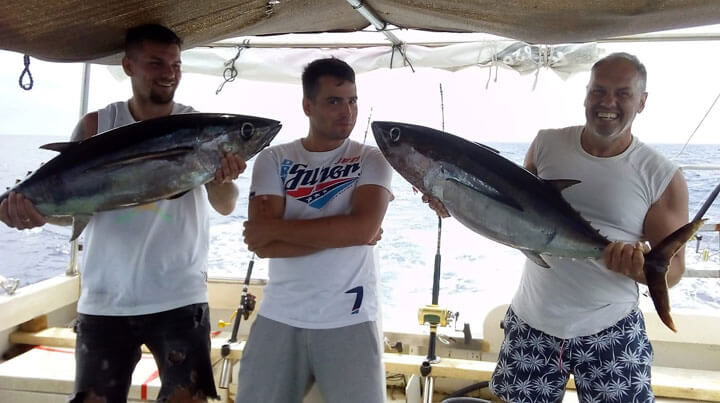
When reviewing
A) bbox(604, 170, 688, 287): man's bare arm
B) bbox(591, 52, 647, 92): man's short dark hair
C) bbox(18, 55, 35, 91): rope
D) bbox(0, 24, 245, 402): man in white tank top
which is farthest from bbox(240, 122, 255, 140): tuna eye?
bbox(604, 170, 688, 287): man's bare arm

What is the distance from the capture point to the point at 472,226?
213 centimetres

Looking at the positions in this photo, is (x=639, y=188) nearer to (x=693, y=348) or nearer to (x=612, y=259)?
(x=612, y=259)

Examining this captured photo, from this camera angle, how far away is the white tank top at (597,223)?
2.33m

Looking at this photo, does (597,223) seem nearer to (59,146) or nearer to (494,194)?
(494,194)

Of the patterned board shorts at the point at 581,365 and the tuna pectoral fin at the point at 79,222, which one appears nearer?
the tuna pectoral fin at the point at 79,222

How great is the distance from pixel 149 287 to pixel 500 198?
5.03 feet

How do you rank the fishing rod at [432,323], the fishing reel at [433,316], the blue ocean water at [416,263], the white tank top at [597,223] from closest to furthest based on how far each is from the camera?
the white tank top at [597,223], the fishing rod at [432,323], the fishing reel at [433,316], the blue ocean water at [416,263]

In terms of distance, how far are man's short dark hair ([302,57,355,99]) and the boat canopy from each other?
0.25m

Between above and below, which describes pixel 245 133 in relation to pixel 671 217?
above

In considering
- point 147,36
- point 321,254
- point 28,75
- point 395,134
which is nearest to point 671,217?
point 395,134

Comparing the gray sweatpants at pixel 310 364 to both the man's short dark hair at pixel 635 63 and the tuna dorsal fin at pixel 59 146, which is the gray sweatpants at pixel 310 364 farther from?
the man's short dark hair at pixel 635 63

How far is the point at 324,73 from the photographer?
2553mm

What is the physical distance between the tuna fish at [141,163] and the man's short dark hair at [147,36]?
0.46 metres

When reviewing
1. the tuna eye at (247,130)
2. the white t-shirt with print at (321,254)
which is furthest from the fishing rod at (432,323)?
the tuna eye at (247,130)
